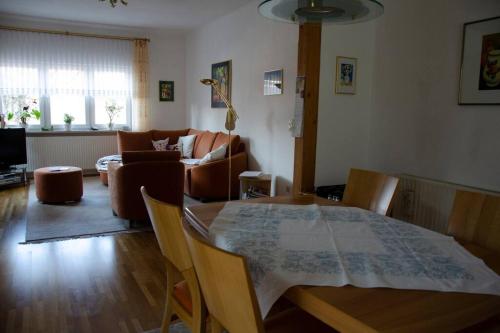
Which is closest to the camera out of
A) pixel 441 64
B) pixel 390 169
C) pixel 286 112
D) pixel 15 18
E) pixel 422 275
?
pixel 422 275

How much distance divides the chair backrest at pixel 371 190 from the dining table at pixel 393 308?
1065mm

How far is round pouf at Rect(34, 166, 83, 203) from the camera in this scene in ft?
16.3

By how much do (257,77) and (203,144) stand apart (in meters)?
1.63

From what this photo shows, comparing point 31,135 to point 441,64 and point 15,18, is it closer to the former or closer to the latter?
point 15,18

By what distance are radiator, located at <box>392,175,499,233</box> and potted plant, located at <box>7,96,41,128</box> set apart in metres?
5.90

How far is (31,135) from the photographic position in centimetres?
657

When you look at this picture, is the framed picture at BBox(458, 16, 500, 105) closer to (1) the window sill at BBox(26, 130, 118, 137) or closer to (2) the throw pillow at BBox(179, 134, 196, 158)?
(2) the throw pillow at BBox(179, 134, 196, 158)

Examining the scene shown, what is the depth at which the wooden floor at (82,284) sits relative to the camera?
2352 millimetres

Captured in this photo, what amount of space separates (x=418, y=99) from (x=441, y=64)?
355 mm

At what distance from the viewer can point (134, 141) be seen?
6.88 metres

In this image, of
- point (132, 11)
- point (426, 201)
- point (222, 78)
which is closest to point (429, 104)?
point (426, 201)

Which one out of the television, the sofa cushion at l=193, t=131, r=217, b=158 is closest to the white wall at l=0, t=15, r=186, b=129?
the sofa cushion at l=193, t=131, r=217, b=158

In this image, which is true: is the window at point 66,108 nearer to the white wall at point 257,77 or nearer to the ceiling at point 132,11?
the ceiling at point 132,11

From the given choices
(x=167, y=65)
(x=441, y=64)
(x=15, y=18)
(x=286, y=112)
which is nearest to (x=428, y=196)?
(x=441, y=64)
